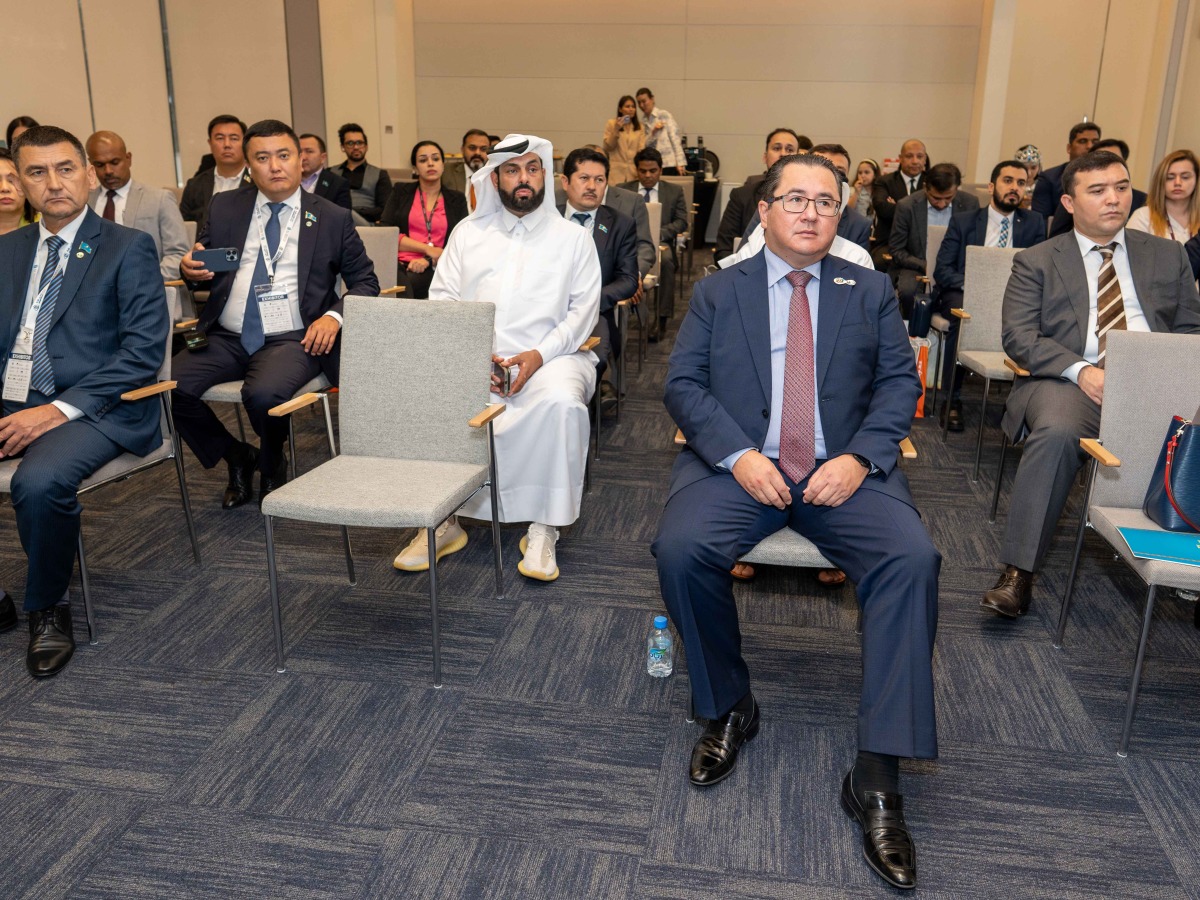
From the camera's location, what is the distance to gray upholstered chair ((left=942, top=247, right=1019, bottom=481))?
4.41m

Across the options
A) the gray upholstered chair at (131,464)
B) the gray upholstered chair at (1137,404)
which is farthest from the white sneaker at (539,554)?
the gray upholstered chair at (1137,404)

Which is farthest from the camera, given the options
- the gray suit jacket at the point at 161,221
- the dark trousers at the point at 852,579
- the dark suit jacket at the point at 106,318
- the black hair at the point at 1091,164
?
the gray suit jacket at the point at 161,221

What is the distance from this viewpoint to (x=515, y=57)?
1238 centimetres

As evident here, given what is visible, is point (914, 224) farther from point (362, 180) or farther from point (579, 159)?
point (362, 180)

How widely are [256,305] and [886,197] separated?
5.94 m

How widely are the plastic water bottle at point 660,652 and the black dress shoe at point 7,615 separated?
2042 millimetres

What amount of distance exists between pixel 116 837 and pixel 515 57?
38.8ft

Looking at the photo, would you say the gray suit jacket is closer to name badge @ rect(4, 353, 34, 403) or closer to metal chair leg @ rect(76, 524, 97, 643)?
name badge @ rect(4, 353, 34, 403)

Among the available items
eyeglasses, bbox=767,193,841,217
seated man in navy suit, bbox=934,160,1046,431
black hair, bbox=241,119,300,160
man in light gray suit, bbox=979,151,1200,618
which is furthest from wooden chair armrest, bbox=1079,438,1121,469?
black hair, bbox=241,119,300,160

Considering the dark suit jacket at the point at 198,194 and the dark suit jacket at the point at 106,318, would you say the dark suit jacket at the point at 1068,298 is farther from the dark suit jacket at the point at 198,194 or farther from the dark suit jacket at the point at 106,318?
the dark suit jacket at the point at 198,194

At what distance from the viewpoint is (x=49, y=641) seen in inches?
112

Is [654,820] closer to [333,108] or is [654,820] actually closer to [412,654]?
[412,654]

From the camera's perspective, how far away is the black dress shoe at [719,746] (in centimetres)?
231

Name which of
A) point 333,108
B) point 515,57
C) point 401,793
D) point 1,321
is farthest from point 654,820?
point 515,57
